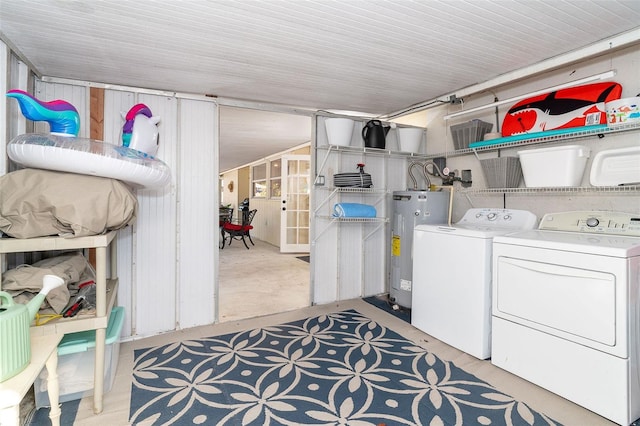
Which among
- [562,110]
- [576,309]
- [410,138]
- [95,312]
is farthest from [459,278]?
[95,312]

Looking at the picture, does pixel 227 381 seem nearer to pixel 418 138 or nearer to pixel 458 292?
pixel 458 292

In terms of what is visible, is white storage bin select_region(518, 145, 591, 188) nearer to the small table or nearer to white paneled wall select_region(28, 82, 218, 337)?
white paneled wall select_region(28, 82, 218, 337)

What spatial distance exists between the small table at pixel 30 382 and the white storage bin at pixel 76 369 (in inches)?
18.1

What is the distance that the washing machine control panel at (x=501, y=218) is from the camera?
2.73 metres

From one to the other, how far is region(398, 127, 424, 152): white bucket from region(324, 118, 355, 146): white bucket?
67 centimetres

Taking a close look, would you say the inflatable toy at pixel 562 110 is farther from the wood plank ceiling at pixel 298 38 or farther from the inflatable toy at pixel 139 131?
the inflatable toy at pixel 139 131

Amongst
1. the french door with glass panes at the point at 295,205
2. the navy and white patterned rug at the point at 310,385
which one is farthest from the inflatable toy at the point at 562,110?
the french door with glass panes at the point at 295,205

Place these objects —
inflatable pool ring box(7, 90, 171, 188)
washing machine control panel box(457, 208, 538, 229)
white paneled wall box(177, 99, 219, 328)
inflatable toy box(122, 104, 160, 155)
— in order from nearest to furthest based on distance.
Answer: inflatable pool ring box(7, 90, 171, 188), inflatable toy box(122, 104, 160, 155), washing machine control panel box(457, 208, 538, 229), white paneled wall box(177, 99, 219, 328)

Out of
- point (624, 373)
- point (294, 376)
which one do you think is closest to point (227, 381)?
point (294, 376)

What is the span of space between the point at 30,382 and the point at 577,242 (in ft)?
8.64

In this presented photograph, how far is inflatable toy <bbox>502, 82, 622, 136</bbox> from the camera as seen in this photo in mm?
2256

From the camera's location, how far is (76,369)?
1.94 metres

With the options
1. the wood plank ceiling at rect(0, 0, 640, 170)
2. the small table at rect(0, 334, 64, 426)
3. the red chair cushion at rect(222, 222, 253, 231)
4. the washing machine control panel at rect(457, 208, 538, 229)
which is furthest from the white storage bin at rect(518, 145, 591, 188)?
the red chair cushion at rect(222, 222, 253, 231)

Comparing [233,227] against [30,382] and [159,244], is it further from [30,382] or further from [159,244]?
[30,382]
